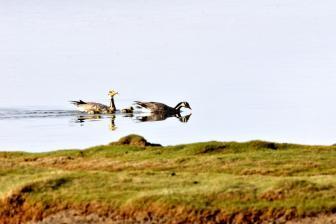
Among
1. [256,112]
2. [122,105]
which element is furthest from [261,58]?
[256,112]

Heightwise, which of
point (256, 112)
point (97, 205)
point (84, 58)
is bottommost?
point (97, 205)

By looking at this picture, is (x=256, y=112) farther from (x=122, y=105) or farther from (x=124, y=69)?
(x=124, y=69)

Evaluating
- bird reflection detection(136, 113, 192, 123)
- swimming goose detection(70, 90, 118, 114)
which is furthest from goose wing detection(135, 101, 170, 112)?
swimming goose detection(70, 90, 118, 114)

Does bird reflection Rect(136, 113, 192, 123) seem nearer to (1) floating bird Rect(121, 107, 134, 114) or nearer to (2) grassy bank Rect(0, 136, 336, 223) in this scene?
(1) floating bird Rect(121, 107, 134, 114)

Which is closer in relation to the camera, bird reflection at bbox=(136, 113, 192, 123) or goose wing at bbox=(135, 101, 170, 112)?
bird reflection at bbox=(136, 113, 192, 123)

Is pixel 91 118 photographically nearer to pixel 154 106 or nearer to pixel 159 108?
pixel 154 106

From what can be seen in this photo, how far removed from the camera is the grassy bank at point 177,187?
27812mm

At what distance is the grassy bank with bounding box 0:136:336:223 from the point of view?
2781 centimetres

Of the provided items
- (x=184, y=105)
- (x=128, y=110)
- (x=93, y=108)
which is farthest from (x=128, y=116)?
(x=184, y=105)

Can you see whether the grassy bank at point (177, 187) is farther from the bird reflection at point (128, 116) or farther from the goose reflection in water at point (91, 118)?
the bird reflection at point (128, 116)

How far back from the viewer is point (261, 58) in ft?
331

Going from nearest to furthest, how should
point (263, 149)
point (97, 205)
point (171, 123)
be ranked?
1. point (97, 205)
2. point (263, 149)
3. point (171, 123)

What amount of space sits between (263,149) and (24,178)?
28.6 feet

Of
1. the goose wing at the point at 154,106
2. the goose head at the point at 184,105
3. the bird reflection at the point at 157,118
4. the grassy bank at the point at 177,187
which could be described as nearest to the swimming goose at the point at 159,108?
the goose wing at the point at 154,106
